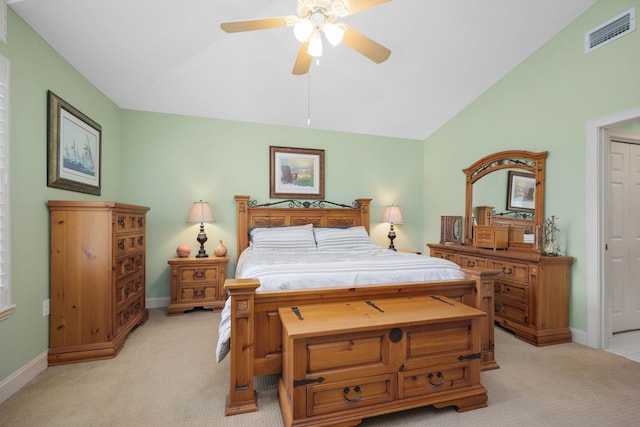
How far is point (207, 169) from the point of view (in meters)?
4.09

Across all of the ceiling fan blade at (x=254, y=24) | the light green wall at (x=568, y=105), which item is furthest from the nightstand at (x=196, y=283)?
the light green wall at (x=568, y=105)

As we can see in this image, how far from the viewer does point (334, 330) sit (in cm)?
157

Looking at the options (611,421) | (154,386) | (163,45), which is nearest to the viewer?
(611,421)

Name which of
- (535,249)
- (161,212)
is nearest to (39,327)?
(161,212)

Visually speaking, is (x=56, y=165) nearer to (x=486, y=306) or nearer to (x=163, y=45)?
(x=163, y=45)

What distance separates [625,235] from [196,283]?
15.9ft

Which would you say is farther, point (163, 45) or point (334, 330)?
point (163, 45)

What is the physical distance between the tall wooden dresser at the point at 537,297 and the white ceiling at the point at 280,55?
2182 millimetres

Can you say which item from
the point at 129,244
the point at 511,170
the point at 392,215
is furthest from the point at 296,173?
the point at 511,170

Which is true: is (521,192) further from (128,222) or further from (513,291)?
(128,222)

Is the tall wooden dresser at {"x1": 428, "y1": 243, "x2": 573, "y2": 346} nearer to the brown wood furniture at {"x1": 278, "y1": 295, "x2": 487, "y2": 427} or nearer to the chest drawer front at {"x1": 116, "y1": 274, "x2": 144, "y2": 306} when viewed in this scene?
the brown wood furniture at {"x1": 278, "y1": 295, "x2": 487, "y2": 427}

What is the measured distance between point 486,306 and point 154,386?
2528 mm

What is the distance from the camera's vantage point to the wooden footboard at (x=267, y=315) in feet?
5.86

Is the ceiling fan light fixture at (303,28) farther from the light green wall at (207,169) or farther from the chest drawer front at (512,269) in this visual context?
the chest drawer front at (512,269)
